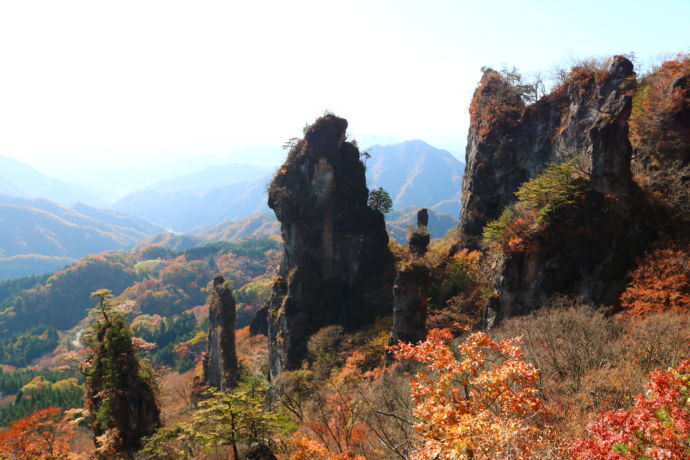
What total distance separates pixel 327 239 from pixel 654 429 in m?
32.8

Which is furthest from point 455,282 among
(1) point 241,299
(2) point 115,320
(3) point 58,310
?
(3) point 58,310

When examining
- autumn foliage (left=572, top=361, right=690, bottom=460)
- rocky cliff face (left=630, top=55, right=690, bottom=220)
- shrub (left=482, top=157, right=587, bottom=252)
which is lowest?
autumn foliage (left=572, top=361, right=690, bottom=460)

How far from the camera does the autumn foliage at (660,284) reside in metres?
18.2

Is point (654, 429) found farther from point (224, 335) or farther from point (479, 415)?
point (224, 335)

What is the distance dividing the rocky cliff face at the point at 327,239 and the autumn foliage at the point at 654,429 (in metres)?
29.4

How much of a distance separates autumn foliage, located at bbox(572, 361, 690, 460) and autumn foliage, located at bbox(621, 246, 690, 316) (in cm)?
1352

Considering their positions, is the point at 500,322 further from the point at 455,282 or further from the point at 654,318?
the point at 455,282

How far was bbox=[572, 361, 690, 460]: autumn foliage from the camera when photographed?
6.40 meters

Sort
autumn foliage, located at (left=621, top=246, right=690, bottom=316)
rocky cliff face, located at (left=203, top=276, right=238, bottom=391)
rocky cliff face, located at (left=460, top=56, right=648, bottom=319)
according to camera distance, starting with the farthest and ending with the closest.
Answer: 1. rocky cliff face, located at (left=203, top=276, right=238, bottom=391)
2. rocky cliff face, located at (left=460, top=56, right=648, bottom=319)
3. autumn foliage, located at (left=621, top=246, right=690, bottom=316)

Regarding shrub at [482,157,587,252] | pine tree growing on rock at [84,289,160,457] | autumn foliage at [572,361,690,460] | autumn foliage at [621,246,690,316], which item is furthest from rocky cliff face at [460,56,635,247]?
pine tree growing on rock at [84,289,160,457]

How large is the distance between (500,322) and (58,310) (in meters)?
185

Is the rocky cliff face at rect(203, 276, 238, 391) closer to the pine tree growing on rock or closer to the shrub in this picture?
the pine tree growing on rock

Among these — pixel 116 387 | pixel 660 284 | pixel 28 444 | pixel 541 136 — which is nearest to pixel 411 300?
pixel 660 284

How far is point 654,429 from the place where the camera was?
6750mm
